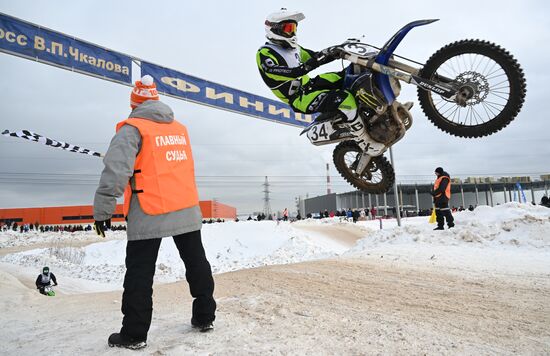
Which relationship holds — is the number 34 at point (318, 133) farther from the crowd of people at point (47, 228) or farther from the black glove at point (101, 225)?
the crowd of people at point (47, 228)

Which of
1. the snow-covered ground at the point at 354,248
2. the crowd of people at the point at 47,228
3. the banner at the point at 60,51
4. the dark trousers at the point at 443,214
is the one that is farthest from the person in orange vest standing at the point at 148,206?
the crowd of people at the point at 47,228

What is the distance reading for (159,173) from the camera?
116 inches

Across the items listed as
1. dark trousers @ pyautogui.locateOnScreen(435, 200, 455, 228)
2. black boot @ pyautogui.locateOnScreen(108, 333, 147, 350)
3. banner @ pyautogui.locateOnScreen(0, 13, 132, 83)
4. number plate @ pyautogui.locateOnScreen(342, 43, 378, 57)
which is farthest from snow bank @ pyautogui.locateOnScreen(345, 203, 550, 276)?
banner @ pyautogui.locateOnScreen(0, 13, 132, 83)

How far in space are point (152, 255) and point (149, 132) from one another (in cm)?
98

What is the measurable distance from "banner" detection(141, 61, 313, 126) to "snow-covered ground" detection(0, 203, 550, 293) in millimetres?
5078

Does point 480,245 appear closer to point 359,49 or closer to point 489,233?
point 489,233

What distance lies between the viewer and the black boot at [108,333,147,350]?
2.61m

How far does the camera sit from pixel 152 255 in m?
2.89

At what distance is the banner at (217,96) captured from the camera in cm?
1170

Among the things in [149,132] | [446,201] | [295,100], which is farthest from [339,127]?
[446,201]

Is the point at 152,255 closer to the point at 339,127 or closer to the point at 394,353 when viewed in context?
the point at 394,353

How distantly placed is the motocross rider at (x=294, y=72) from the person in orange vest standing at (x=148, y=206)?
4.97 feet

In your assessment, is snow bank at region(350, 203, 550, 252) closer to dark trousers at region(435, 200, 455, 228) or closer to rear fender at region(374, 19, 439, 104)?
dark trousers at region(435, 200, 455, 228)

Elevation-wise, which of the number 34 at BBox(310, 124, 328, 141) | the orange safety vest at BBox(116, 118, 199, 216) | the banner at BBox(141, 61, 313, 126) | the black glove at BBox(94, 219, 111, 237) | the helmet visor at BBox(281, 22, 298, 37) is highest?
the banner at BBox(141, 61, 313, 126)
